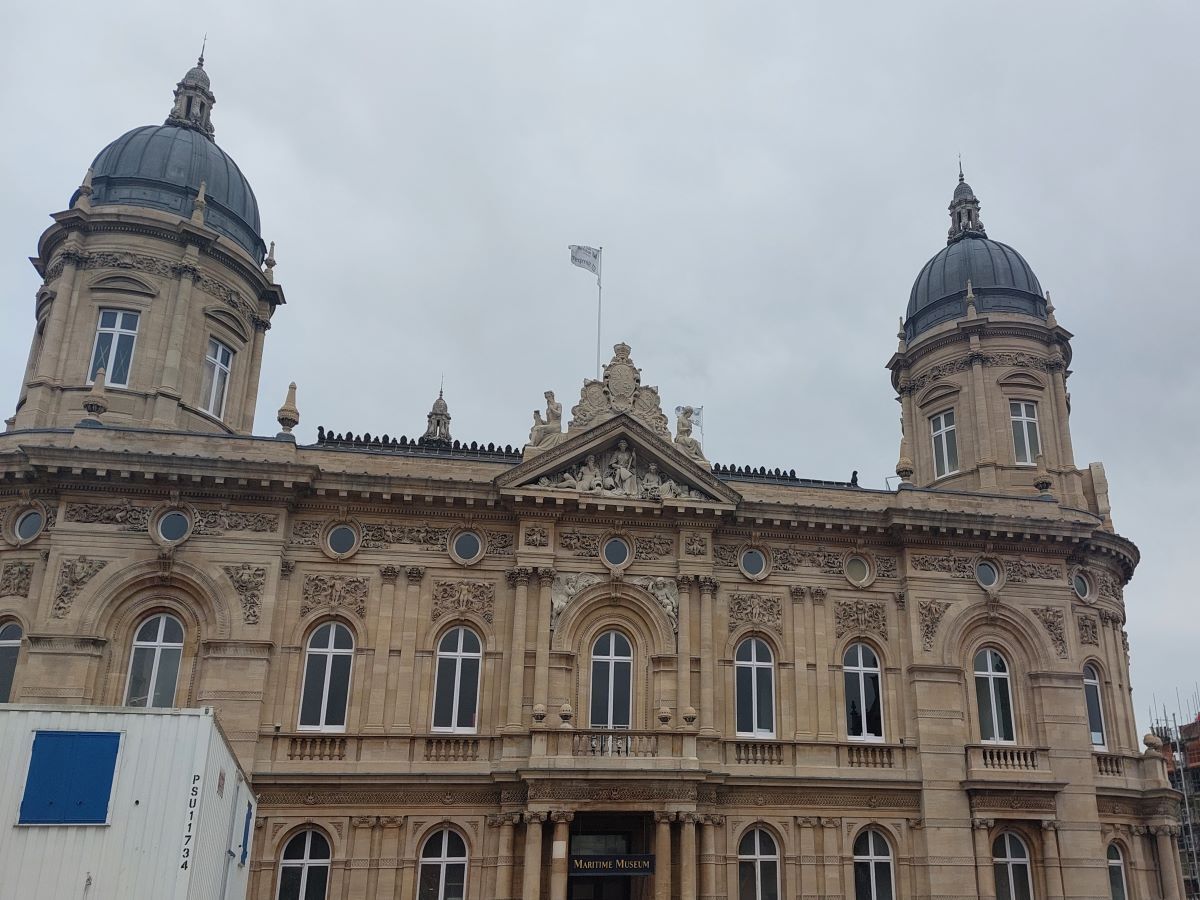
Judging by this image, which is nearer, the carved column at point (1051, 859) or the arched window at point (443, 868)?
the arched window at point (443, 868)

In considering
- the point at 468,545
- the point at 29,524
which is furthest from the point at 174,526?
the point at 468,545

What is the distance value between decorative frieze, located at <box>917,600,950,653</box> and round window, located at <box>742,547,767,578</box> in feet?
15.9

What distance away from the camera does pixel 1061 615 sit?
30844mm

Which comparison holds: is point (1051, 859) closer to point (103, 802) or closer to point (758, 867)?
point (758, 867)

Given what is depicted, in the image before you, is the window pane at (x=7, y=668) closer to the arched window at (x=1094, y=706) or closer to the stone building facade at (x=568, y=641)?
the stone building facade at (x=568, y=641)

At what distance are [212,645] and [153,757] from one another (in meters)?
10.8

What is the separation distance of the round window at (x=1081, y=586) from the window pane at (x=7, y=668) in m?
31.1

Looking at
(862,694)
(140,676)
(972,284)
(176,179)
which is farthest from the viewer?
(972,284)

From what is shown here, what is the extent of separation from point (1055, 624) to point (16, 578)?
97.7 feet

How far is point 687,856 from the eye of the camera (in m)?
26.0

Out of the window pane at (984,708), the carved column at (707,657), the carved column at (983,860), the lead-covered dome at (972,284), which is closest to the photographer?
the carved column at (983,860)

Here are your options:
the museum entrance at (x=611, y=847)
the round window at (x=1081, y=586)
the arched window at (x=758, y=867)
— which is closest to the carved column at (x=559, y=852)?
the museum entrance at (x=611, y=847)

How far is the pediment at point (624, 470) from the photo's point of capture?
29047mm

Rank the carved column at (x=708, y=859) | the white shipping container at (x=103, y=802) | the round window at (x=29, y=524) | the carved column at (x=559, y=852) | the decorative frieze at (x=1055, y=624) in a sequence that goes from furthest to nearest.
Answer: the decorative frieze at (x=1055, y=624) → the round window at (x=29, y=524) → the carved column at (x=708, y=859) → the carved column at (x=559, y=852) → the white shipping container at (x=103, y=802)
